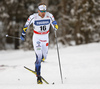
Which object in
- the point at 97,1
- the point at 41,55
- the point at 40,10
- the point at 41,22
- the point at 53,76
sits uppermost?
the point at 97,1

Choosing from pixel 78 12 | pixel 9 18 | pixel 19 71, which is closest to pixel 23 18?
pixel 9 18

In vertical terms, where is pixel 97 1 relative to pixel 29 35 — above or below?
above

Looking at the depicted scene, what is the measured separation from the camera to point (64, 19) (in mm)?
16453

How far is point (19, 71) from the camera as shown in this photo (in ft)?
24.1

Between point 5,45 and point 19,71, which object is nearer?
point 19,71

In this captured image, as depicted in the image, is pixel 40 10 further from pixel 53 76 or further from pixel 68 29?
pixel 68 29

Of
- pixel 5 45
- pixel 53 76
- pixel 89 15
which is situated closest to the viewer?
pixel 53 76

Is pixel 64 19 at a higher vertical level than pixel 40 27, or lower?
higher

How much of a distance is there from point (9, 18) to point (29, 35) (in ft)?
15.6

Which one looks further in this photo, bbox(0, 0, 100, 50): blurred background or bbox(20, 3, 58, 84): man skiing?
bbox(0, 0, 100, 50): blurred background

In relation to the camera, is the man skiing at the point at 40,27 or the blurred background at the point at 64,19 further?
the blurred background at the point at 64,19

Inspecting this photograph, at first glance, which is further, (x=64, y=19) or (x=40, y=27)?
(x=64, y=19)

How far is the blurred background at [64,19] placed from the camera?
1373 cm

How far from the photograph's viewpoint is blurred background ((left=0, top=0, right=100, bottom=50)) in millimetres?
13727
